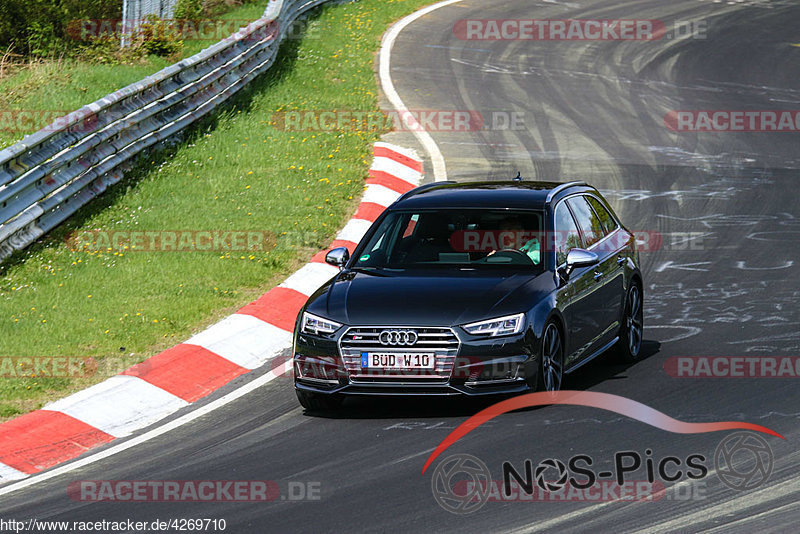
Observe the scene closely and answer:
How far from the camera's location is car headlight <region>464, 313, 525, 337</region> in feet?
28.6

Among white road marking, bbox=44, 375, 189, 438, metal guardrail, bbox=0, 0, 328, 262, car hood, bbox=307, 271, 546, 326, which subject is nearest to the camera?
car hood, bbox=307, 271, 546, 326

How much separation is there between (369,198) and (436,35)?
1328 centimetres

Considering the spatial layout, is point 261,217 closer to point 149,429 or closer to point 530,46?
point 149,429

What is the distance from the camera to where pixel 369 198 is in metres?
16.3

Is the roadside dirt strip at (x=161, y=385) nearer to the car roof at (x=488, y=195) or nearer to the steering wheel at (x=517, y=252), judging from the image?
the car roof at (x=488, y=195)

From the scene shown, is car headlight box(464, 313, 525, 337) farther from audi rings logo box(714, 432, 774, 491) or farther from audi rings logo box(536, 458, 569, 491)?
audi rings logo box(714, 432, 774, 491)

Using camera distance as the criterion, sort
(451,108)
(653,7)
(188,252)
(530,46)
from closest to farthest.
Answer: (188,252), (451,108), (530,46), (653,7)

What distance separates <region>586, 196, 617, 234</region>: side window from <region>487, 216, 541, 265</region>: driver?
125 cm

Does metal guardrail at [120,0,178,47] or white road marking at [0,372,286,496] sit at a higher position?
metal guardrail at [120,0,178,47]

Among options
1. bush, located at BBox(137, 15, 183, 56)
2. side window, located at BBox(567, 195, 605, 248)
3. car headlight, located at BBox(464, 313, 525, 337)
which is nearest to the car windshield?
side window, located at BBox(567, 195, 605, 248)

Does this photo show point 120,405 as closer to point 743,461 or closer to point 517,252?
point 517,252

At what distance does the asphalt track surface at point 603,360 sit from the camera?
6934 millimetres

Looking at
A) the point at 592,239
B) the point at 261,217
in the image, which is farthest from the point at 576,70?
the point at 592,239

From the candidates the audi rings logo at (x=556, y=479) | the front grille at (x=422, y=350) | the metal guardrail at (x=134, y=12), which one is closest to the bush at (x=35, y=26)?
the metal guardrail at (x=134, y=12)
